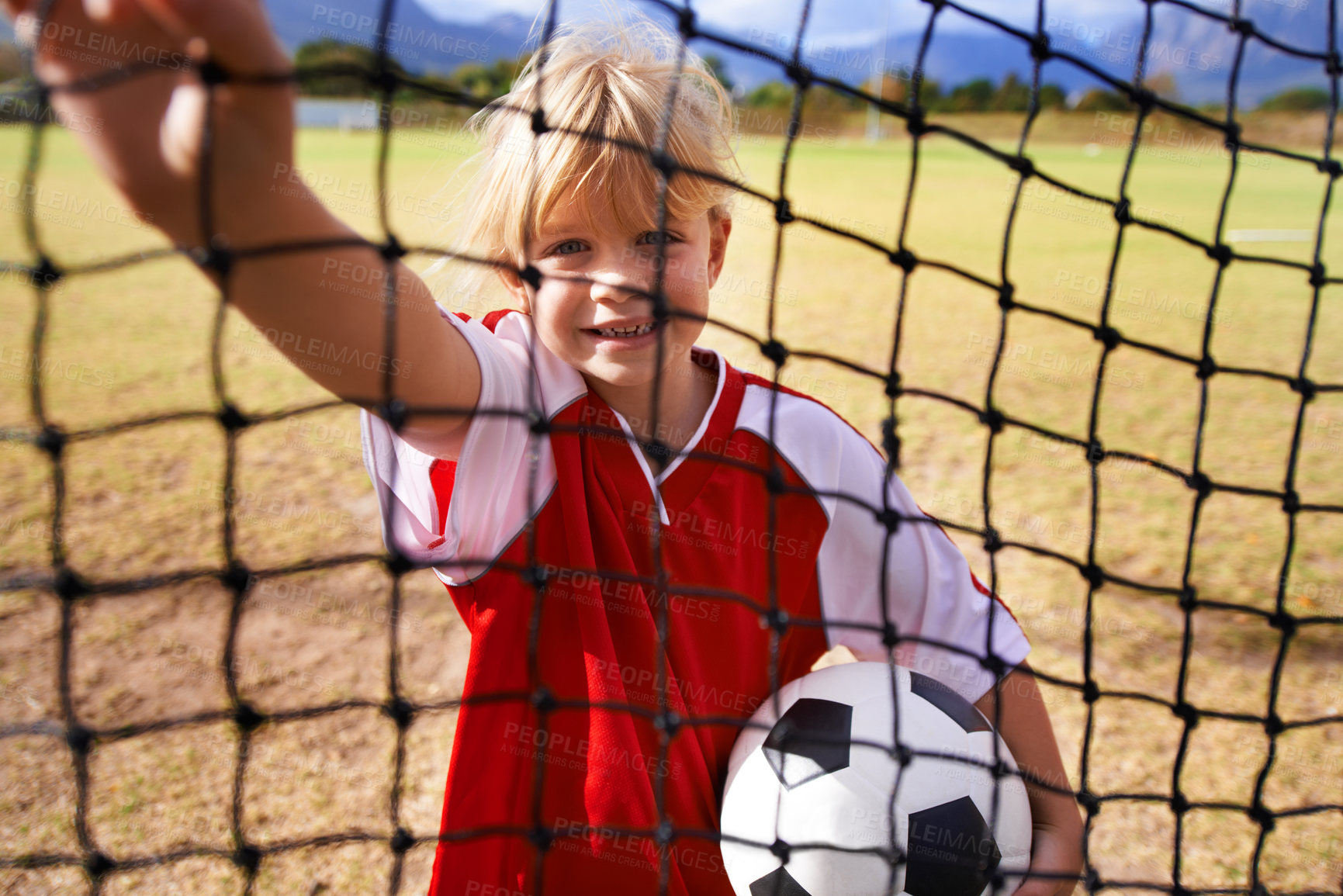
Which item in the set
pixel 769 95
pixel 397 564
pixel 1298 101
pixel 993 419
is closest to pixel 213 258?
pixel 397 564

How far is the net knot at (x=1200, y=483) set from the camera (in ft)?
3.42

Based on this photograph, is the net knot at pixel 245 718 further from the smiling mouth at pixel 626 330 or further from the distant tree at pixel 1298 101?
the distant tree at pixel 1298 101

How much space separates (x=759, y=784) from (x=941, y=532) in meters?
0.36

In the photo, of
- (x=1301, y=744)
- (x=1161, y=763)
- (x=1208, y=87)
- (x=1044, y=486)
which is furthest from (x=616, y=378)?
(x=1208, y=87)

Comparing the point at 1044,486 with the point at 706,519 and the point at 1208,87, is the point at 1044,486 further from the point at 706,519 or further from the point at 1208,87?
the point at 1208,87

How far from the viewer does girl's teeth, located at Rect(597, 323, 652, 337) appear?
2.92ft

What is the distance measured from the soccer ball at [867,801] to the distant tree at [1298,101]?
54.8 feet

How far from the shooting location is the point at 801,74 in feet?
2.91

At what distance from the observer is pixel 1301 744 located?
137 centimetres

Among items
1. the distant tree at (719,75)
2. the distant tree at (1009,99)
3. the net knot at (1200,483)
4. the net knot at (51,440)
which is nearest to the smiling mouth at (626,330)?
the distant tree at (719,75)

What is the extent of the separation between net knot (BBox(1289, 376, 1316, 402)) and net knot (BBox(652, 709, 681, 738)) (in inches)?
33.6

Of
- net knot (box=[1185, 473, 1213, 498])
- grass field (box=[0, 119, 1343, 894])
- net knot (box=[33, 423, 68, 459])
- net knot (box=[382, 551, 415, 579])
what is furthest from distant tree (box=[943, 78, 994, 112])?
net knot (box=[33, 423, 68, 459])

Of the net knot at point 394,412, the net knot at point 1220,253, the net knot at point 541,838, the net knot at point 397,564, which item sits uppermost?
the net knot at point 1220,253

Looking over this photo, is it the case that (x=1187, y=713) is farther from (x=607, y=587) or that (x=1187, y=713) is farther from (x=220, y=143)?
(x=220, y=143)
